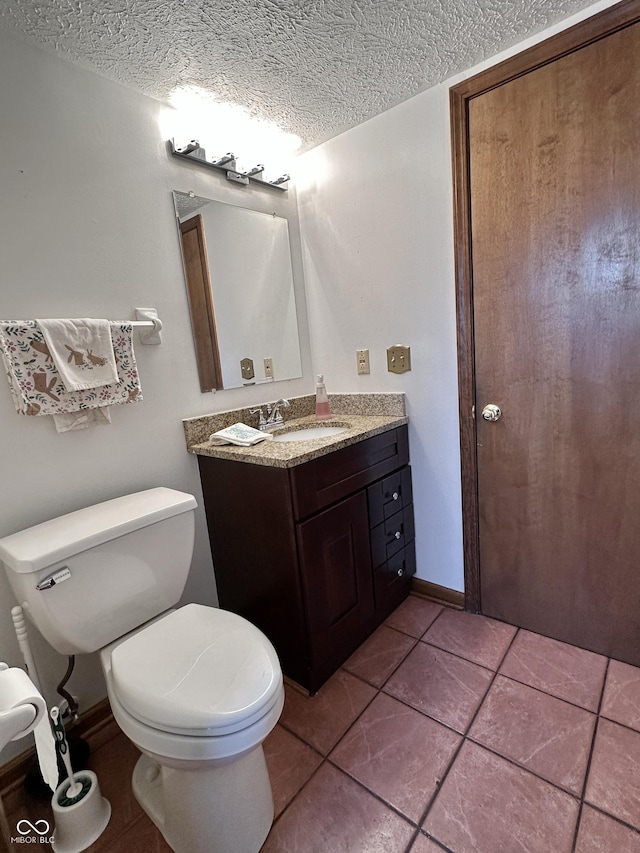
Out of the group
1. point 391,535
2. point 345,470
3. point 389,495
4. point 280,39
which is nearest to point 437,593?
point 391,535

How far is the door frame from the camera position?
3.81ft

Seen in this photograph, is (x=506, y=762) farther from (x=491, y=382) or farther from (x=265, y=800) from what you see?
(x=491, y=382)

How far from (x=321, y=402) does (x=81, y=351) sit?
1.00m

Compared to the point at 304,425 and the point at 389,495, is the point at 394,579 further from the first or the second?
the point at 304,425

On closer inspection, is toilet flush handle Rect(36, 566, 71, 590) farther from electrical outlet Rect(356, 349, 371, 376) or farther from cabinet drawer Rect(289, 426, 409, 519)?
electrical outlet Rect(356, 349, 371, 376)

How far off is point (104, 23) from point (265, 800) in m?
2.09

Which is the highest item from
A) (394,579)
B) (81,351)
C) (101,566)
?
(81,351)

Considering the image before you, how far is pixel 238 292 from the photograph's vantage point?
169 centimetres

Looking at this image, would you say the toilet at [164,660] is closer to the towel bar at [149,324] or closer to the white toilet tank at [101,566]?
the white toilet tank at [101,566]

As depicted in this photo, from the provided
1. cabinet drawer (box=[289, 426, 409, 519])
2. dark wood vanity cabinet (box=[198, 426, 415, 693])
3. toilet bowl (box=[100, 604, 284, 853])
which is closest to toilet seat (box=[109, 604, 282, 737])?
toilet bowl (box=[100, 604, 284, 853])

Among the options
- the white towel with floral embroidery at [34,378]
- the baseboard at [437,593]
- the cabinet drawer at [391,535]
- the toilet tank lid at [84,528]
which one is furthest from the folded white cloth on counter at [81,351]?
the baseboard at [437,593]

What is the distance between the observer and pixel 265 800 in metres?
1.00

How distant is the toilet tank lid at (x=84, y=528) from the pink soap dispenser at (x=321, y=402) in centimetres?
81

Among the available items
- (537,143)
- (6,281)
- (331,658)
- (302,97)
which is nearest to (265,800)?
(331,658)
